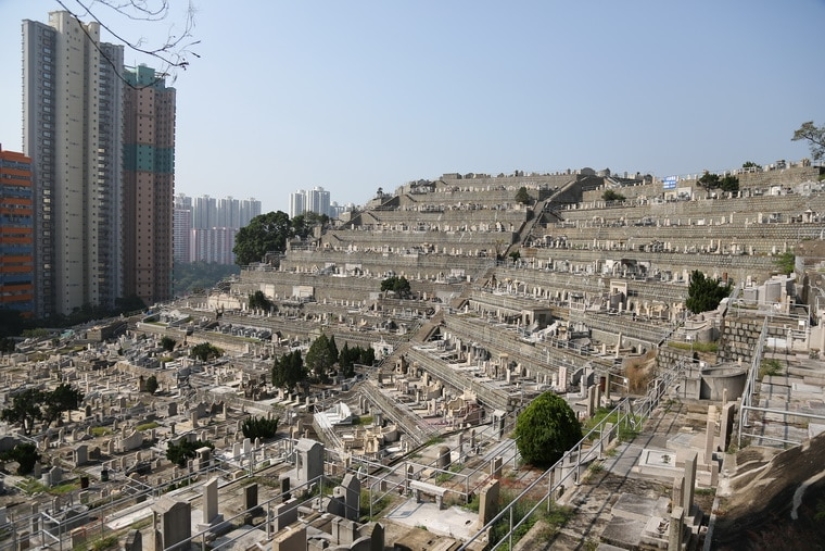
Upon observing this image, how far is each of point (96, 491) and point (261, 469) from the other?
7.16 m

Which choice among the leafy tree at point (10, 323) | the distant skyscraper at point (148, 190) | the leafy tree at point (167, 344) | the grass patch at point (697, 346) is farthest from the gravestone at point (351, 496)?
the distant skyscraper at point (148, 190)

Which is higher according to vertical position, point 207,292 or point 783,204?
point 783,204

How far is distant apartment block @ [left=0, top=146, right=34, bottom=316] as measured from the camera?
157 ft

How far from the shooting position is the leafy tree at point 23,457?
16766 mm

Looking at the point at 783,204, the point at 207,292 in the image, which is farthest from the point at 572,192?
the point at 207,292

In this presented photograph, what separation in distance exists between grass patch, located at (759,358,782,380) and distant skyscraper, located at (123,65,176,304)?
60.2m

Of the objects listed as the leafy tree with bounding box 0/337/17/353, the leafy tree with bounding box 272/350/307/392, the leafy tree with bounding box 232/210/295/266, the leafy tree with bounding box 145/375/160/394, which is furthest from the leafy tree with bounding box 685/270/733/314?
the leafy tree with bounding box 232/210/295/266

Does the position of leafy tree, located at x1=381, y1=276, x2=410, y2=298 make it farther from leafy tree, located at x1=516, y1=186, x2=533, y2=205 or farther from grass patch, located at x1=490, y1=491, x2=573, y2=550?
grass patch, located at x1=490, y1=491, x2=573, y2=550

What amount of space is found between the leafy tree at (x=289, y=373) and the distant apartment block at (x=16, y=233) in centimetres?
3550

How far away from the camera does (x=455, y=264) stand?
1377 inches

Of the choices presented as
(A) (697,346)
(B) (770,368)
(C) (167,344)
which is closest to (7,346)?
(C) (167,344)

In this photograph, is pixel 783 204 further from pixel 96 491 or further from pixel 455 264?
pixel 96 491

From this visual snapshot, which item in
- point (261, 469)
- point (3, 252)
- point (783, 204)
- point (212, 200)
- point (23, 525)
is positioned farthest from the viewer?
point (212, 200)

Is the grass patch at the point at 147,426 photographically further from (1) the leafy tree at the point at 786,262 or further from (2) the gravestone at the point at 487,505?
(1) the leafy tree at the point at 786,262
